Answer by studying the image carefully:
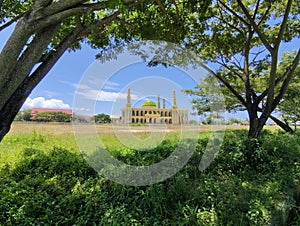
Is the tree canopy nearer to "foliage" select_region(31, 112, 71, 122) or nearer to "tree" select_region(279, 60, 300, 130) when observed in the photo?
"tree" select_region(279, 60, 300, 130)

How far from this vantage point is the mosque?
3662mm

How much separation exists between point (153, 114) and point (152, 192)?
4.81 feet

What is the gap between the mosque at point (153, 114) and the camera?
3.66 metres

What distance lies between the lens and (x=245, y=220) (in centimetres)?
255

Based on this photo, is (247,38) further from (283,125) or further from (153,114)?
(283,125)

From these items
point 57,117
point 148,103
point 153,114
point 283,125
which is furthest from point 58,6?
point 283,125

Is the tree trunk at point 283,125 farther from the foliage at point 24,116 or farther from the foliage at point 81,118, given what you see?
the foliage at point 24,116

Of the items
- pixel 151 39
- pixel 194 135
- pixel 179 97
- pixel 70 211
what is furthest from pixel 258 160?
pixel 70 211

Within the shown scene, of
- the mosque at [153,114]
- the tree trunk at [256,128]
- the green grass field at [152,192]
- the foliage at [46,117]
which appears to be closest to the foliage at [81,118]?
the green grass field at [152,192]

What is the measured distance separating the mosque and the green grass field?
1.35ft

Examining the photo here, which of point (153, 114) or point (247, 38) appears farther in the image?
point (247, 38)

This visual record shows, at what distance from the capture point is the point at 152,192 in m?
3.01

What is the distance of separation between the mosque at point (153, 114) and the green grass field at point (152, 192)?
41cm

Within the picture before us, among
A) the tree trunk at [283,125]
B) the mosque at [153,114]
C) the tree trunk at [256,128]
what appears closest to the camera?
the mosque at [153,114]
